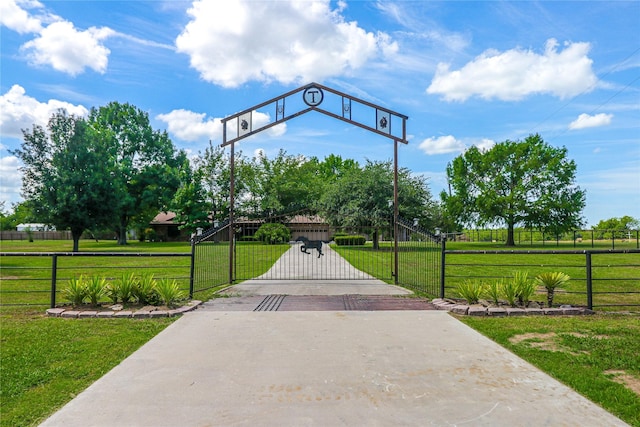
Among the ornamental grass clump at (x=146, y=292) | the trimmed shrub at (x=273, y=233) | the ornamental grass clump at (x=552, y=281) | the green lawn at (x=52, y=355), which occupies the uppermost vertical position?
the trimmed shrub at (x=273, y=233)

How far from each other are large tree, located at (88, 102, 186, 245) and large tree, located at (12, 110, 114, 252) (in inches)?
420

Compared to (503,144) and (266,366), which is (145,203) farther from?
(266,366)

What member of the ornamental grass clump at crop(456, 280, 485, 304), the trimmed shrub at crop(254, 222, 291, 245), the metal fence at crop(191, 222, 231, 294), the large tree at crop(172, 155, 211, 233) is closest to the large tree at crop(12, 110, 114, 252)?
the large tree at crop(172, 155, 211, 233)

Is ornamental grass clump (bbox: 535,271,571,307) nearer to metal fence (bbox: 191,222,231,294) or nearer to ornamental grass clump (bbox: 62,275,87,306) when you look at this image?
metal fence (bbox: 191,222,231,294)

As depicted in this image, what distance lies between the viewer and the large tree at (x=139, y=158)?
4209cm

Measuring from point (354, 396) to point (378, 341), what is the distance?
168 centimetres

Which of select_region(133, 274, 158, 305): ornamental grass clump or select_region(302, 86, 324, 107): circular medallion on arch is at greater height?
select_region(302, 86, 324, 107): circular medallion on arch

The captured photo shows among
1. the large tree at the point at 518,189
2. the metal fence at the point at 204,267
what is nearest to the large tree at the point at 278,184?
the large tree at the point at 518,189

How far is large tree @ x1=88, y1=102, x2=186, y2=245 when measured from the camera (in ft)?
138

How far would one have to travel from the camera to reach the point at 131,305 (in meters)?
7.25

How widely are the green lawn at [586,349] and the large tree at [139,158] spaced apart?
1610 inches

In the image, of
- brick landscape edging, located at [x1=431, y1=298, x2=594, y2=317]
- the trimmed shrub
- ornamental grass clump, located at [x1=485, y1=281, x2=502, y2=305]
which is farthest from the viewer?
the trimmed shrub

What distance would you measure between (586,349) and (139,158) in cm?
4526

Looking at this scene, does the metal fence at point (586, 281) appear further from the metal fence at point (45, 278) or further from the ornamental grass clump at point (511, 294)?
the metal fence at point (45, 278)
